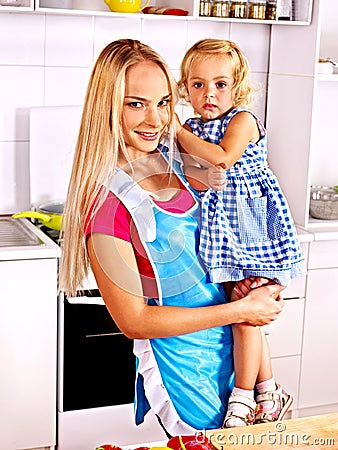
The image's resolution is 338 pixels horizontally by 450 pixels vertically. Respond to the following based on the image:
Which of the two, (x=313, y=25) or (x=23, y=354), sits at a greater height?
(x=313, y=25)

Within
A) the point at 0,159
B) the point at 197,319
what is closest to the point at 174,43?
the point at 0,159

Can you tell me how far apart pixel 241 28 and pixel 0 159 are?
108 centimetres

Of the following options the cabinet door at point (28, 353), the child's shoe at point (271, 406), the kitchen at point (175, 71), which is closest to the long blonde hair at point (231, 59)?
the child's shoe at point (271, 406)

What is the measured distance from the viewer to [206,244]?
1.48 m

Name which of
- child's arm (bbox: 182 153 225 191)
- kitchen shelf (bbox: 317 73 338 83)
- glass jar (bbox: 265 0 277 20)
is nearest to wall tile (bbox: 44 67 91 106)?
glass jar (bbox: 265 0 277 20)

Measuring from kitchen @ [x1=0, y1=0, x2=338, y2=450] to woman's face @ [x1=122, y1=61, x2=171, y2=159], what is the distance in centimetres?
158

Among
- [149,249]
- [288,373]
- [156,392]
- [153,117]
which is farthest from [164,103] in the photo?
[288,373]

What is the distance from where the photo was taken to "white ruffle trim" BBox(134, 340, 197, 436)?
57.6 inches

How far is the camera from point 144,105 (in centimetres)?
127

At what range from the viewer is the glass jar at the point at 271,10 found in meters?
2.85

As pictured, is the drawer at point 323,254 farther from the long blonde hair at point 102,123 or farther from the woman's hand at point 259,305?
the long blonde hair at point 102,123

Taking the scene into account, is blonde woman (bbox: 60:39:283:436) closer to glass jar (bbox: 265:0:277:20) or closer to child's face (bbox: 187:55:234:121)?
child's face (bbox: 187:55:234:121)

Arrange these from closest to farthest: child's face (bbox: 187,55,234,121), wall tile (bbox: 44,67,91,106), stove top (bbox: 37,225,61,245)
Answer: child's face (bbox: 187,55,234,121)
stove top (bbox: 37,225,61,245)
wall tile (bbox: 44,67,91,106)

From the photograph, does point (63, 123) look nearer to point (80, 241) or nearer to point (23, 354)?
point (23, 354)
